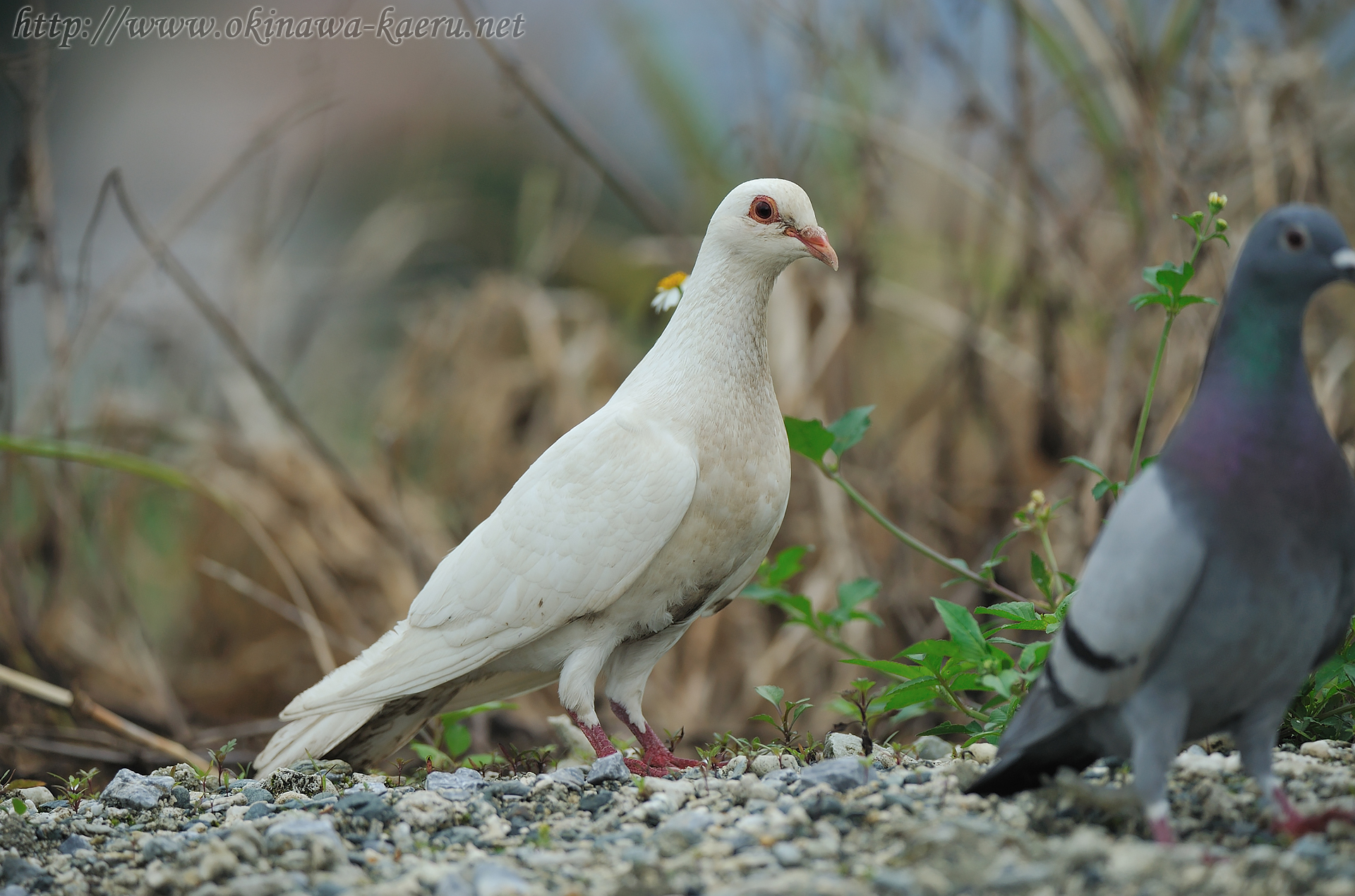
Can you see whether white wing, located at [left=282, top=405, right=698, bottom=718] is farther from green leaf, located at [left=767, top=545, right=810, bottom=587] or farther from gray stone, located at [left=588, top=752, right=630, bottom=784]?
green leaf, located at [left=767, top=545, right=810, bottom=587]

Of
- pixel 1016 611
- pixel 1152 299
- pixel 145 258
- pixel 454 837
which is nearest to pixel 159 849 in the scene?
pixel 454 837

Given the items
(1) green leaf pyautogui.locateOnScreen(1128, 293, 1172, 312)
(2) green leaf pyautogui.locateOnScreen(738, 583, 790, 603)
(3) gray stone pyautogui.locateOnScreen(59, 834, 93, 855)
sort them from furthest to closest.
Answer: (2) green leaf pyautogui.locateOnScreen(738, 583, 790, 603)
(1) green leaf pyautogui.locateOnScreen(1128, 293, 1172, 312)
(3) gray stone pyautogui.locateOnScreen(59, 834, 93, 855)

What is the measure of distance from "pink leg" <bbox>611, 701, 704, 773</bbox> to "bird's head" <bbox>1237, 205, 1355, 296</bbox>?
6.22ft

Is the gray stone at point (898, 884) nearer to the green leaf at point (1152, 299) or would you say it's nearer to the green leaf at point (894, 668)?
the green leaf at point (894, 668)

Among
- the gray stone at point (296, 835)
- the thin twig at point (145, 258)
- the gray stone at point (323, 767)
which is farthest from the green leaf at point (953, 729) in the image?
the thin twig at point (145, 258)

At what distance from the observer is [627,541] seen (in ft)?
9.48

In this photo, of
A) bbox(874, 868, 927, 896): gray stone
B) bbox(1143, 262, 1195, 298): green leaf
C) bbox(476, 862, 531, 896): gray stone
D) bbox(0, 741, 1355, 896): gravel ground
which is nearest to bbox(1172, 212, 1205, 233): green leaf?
bbox(1143, 262, 1195, 298): green leaf

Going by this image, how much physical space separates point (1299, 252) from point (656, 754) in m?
2.06

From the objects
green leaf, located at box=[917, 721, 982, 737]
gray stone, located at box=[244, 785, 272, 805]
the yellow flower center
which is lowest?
gray stone, located at box=[244, 785, 272, 805]

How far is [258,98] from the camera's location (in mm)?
8180

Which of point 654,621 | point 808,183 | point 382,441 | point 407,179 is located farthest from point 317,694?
point 407,179

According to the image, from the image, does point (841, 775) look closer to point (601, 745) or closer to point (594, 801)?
point (594, 801)

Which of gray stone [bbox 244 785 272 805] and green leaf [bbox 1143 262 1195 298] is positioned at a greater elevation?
green leaf [bbox 1143 262 1195 298]

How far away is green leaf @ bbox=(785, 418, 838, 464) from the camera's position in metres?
2.98
